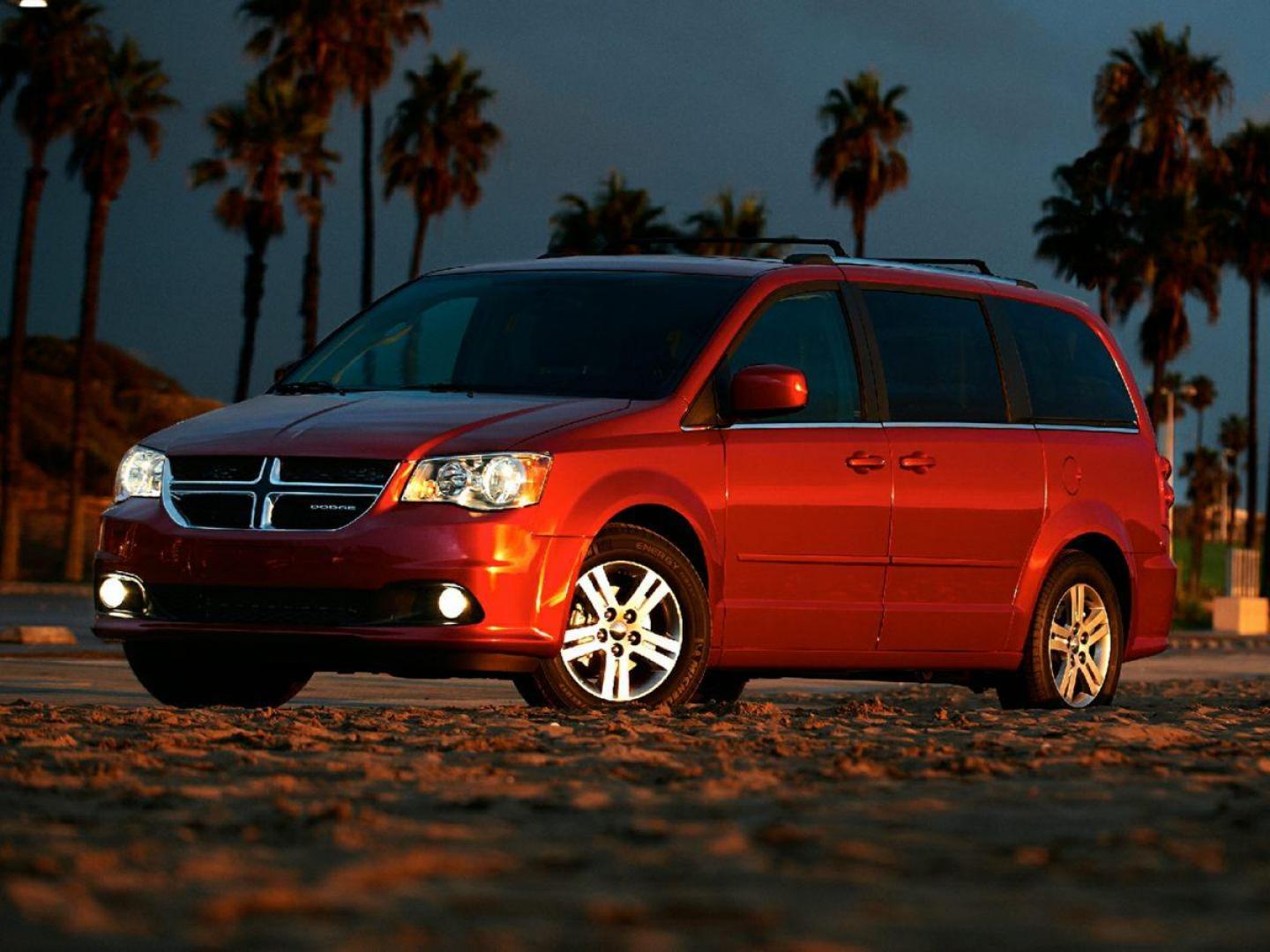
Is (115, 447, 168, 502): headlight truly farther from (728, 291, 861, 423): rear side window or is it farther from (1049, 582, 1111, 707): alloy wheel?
(1049, 582, 1111, 707): alloy wheel

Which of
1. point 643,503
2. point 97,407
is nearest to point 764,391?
point 643,503

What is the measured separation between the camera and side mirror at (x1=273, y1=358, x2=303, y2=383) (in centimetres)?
1130

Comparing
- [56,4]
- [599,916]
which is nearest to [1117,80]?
[56,4]

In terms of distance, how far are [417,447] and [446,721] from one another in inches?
38.0

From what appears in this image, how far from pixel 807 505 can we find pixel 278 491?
7.05 feet

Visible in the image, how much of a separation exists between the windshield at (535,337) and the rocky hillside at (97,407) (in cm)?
9138

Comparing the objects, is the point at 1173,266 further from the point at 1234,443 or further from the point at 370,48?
the point at 1234,443

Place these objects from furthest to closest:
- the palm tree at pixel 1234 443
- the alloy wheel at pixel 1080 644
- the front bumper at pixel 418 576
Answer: the palm tree at pixel 1234 443 < the alloy wheel at pixel 1080 644 < the front bumper at pixel 418 576

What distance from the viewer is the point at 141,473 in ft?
32.7

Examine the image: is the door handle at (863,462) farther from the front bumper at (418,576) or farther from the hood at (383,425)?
the front bumper at (418,576)

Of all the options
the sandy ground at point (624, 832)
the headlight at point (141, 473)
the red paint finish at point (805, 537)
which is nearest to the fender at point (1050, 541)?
the red paint finish at point (805, 537)

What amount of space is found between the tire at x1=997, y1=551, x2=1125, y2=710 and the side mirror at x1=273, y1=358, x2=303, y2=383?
3342 millimetres

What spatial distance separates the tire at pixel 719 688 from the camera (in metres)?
12.1

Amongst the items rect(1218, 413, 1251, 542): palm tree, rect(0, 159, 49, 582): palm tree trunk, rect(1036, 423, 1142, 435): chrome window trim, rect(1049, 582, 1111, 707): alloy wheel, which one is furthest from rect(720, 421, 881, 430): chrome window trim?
rect(1218, 413, 1251, 542): palm tree
